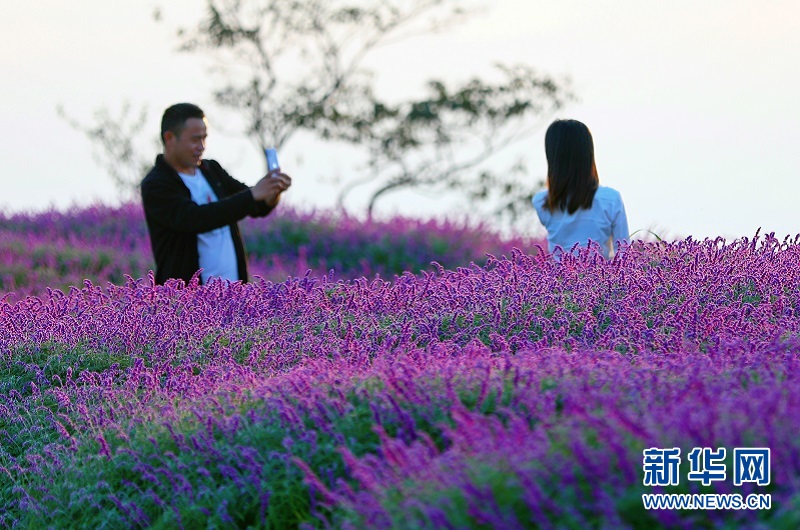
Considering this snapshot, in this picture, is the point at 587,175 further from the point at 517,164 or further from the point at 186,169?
the point at 517,164

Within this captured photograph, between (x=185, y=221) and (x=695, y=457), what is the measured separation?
4.57 meters

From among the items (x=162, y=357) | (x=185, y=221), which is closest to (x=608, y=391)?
(x=162, y=357)

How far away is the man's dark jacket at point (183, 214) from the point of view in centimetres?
682

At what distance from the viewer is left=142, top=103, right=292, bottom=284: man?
691 centimetres

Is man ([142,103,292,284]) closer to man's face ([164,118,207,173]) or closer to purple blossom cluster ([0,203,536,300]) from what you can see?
man's face ([164,118,207,173])

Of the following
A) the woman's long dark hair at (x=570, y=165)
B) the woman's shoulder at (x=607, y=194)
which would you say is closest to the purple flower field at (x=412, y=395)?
the woman's shoulder at (x=607, y=194)

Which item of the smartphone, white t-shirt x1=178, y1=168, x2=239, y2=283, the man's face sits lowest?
white t-shirt x1=178, y1=168, x2=239, y2=283

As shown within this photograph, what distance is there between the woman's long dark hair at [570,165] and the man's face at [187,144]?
216 cm

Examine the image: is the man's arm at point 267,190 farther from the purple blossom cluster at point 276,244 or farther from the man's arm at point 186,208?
the purple blossom cluster at point 276,244

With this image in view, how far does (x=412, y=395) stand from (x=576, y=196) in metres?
3.31

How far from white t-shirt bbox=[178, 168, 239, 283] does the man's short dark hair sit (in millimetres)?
294

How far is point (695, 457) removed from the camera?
2799mm

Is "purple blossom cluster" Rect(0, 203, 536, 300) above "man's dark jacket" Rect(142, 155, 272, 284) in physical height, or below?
below

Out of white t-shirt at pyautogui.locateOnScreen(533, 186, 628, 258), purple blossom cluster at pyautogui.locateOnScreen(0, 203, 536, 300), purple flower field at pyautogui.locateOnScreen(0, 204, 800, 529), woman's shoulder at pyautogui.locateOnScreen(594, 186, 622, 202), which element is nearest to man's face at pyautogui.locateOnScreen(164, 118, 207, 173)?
purple flower field at pyautogui.locateOnScreen(0, 204, 800, 529)
